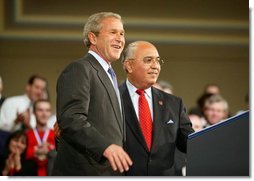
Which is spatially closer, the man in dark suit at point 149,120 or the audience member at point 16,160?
the man in dark suit at point 149,120

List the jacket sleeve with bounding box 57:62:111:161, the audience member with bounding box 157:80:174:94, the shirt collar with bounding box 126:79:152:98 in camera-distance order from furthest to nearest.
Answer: the audience member with bounding box 157:80:174:94
the shirt collar with bounding box 126:79:152:98
the jacket sleeve with bounding box 57:62:111:161

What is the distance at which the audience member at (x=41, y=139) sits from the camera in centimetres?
388

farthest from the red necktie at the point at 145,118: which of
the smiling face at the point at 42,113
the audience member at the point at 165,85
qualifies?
the audience member at the point at 165,85

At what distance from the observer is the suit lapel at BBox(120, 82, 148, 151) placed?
2771 millimetres

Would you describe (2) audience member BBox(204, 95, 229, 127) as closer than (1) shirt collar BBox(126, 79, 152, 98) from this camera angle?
No

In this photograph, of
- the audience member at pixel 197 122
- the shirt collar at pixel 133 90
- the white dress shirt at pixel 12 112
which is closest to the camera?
the shirt collar at pixel 133 90

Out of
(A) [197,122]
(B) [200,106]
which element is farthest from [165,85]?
(A) [197,122]

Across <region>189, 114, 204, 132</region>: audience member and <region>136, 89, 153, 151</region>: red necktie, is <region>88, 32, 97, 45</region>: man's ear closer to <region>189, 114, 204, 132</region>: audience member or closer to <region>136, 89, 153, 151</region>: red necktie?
<region>136, 89, 153, 151</region>: red necktie

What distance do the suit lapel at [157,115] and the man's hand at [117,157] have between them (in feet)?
1.99

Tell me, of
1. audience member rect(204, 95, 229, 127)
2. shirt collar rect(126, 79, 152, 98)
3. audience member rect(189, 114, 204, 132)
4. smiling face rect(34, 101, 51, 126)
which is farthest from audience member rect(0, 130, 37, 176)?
shirt collar rect(126, 79, 152, 98)

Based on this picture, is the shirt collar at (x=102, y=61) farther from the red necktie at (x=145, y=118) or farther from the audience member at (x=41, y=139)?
the audience member at (x=41, y=139)

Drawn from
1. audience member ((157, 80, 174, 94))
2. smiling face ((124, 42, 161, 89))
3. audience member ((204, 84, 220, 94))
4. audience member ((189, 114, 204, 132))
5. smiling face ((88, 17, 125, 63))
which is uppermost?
smiling face ((88, 17, 125, 63))

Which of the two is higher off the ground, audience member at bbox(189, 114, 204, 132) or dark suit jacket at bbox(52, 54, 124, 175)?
dark suit jacket at bbox(52, 54, 124, 175)

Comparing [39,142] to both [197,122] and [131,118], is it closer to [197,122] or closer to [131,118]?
[197,122]
